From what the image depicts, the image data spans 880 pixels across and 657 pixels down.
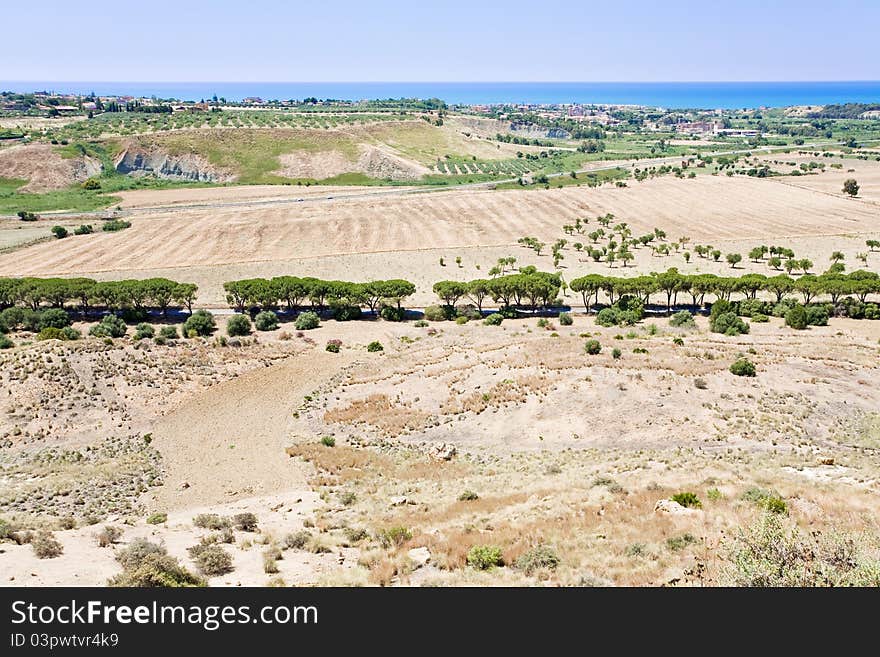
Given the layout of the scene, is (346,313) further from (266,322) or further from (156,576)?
(156,576)

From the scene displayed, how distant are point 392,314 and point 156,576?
5937 centimetres

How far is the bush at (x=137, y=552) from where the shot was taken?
875 inches

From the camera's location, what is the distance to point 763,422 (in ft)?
133

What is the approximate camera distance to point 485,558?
21.8m

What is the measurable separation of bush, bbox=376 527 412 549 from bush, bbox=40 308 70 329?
61.4 metres

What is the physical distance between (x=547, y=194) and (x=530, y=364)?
4314 inches

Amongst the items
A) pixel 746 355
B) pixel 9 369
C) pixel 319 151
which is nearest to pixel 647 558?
pixel 746 355

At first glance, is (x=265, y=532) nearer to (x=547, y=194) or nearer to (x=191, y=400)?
(x=191, y=400)

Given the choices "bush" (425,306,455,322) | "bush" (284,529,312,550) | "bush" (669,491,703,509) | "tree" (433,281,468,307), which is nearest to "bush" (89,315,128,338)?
"bush" (425,306,455,322)

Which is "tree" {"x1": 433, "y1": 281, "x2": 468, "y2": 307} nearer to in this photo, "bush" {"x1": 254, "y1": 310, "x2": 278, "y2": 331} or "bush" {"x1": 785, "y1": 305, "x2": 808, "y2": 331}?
"bush" {"x1": 254, "y1": 310, "x2": 278, "y2": 331}

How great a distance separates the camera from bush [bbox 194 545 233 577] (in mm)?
22484

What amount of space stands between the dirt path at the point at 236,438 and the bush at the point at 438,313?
18.9 metres
